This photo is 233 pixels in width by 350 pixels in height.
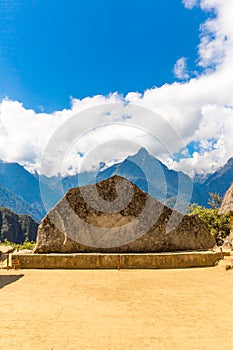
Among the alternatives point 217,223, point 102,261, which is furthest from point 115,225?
point 217,223

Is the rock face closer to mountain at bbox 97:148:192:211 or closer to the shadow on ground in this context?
mountain at bbox 97:148:192:211

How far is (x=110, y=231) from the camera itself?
1232 centimetres

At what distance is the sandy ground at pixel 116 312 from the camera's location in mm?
3893

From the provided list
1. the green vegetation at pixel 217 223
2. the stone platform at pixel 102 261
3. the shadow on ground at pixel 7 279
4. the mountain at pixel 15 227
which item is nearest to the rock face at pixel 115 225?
the stone platform at pixel 102 261

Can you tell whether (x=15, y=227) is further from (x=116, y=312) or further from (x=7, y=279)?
(x=116, y=312)

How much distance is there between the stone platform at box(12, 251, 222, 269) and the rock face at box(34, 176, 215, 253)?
820mm

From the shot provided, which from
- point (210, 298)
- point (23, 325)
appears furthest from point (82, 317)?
point (210, 298)

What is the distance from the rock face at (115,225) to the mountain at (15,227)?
5892 centimetres

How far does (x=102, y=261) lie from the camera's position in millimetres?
11016

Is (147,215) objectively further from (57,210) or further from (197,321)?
(197,321)

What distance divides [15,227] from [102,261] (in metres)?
66.3

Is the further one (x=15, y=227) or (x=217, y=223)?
(x=15, y=227)

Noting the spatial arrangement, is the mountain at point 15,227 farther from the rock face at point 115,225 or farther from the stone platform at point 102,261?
the stone platform at point 102,261

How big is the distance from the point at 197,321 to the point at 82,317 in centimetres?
175
